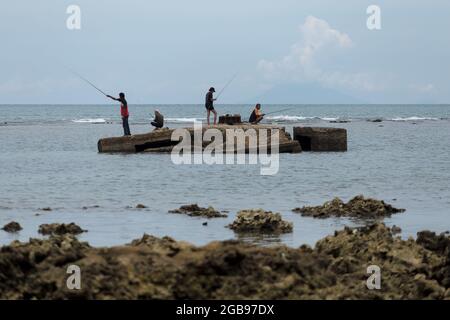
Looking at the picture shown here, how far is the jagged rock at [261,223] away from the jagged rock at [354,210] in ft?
5.41

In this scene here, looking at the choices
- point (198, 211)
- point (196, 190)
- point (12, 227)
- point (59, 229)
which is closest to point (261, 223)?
point (198, 211)

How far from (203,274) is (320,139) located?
2432 cm

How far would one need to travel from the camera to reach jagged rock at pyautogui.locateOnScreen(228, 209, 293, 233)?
1406 centimetres

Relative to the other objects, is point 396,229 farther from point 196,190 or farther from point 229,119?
point 229,119

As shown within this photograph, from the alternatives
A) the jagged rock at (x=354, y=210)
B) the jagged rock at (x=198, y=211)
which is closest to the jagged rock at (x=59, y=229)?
the jagged rock at (x=198, y=211)

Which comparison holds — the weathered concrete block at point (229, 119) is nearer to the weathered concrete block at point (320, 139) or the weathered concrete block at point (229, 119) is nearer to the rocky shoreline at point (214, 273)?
the weathered concrete block at point (320, 139)

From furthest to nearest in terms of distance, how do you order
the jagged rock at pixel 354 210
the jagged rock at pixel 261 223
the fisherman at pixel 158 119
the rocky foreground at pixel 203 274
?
the fisherman at pixel 158 119
the jagged rock at pixel 354 210
the jagged rock at pixel 261 223
the rocky foreground at pixel 203 274

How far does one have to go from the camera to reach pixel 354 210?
16.0 m

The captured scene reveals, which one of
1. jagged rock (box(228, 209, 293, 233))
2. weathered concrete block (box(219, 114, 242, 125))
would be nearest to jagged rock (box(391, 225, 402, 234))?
jagged rock (box(228, 209, 293, 233))

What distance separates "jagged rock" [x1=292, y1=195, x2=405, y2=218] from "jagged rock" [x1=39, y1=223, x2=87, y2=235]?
13.4 ft

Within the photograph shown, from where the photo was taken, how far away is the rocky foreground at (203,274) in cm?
848

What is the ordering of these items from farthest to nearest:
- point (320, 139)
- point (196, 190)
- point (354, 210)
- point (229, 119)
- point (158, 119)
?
point (320, 139), point (158, 119), point (229, 119), point (196, 190), point (354, 210)

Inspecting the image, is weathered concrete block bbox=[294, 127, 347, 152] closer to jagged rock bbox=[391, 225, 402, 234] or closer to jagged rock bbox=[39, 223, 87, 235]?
jagged rock bbox=[391, 225, 402, 234]

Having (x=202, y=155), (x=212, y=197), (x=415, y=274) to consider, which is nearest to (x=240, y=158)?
(x=202, y=155)
